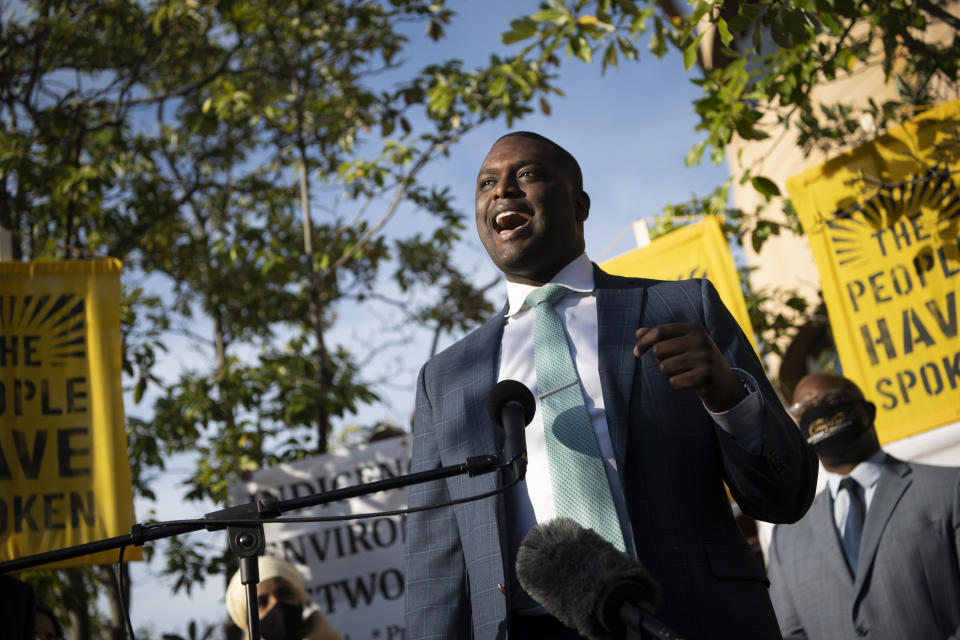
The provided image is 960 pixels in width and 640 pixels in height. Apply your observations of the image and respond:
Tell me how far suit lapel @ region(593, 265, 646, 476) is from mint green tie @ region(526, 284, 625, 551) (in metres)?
0.05

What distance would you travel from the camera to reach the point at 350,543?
6.64m

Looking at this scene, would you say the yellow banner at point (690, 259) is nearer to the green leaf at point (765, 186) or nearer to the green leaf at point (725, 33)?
the green leaf at point (765, 186)

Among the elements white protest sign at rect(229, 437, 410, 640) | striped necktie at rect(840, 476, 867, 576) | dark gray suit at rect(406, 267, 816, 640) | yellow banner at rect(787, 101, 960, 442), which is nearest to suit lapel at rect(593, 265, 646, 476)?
dark gray suit at rect(406, 267, 816, 640)

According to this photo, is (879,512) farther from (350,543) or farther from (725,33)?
(350,543)

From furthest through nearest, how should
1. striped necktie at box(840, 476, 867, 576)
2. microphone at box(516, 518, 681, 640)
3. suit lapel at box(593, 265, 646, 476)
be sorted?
striped necktie at box(840, 476, 867, 576) < suit lapel at box(593, 265, 646, 476) < microphone at box(516, 518, 681, 640)

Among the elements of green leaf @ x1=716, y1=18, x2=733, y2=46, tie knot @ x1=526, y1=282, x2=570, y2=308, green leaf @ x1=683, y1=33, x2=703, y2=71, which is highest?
green leaf @ x1=683, y1=33, x2=703, y2=71

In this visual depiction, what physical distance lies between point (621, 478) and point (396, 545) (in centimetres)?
489

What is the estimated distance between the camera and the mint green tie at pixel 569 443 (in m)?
1.93

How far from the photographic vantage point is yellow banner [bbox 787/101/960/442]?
500cm

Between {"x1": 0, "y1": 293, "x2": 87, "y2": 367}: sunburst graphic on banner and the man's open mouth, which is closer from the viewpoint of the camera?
the man's open mouth

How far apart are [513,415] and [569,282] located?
668 mm

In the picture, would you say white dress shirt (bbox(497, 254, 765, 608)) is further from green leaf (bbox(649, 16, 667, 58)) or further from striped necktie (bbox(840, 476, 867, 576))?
green leaf (bbox(649, 16, 667, 58))

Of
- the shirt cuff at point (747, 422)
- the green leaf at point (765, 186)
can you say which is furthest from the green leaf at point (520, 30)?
the shirt cuff at point (747, 422)

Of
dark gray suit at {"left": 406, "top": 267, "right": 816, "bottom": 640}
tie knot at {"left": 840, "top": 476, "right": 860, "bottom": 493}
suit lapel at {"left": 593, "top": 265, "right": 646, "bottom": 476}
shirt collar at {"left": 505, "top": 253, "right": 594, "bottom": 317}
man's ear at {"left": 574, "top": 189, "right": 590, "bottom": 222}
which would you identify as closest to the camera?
dark gray suit at {"left": 406, "top": 267, "right": 816, "bottom": 640}
